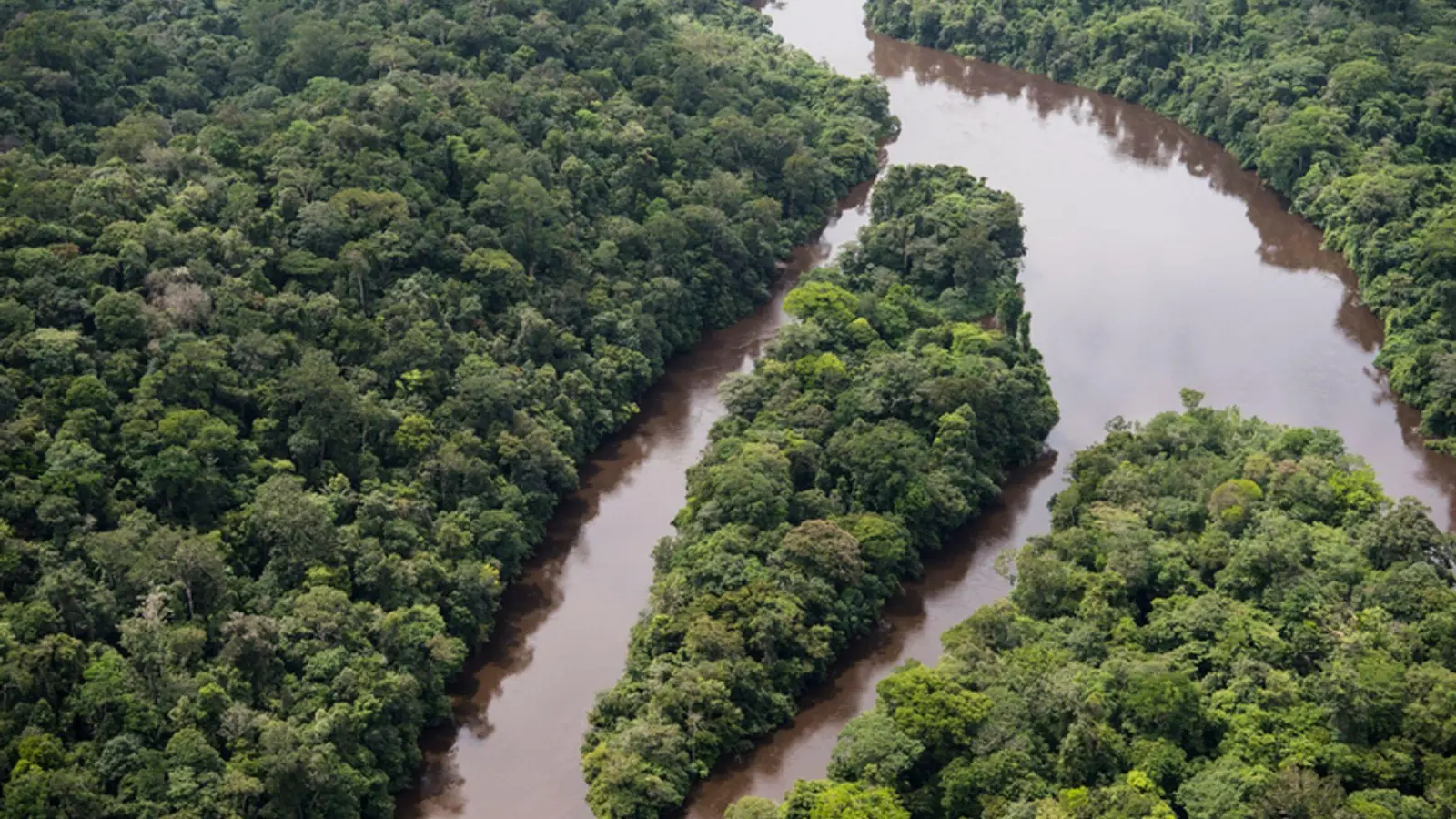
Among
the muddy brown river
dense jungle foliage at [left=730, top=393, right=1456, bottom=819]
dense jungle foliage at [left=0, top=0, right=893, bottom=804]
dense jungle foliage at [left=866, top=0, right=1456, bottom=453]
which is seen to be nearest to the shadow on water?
the muddy brown river

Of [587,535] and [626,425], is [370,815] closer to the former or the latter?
Result: [587,535]

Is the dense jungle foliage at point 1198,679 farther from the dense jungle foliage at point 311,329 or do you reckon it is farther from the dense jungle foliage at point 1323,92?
the dense jungle foliage at point 1323,92

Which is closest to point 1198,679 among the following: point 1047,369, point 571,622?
point 571,622

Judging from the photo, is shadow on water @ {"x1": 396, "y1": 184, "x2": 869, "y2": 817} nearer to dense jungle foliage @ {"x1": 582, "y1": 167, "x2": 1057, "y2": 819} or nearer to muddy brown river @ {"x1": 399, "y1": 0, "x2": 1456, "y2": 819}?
muddy brown river @ {"x1": 399, "y1": 0, "x2": 1456, "y2": 819}

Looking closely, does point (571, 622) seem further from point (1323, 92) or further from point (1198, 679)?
point (1323, 92)

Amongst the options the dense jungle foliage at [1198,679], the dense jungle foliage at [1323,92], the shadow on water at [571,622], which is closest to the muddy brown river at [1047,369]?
the shadow on water at [571,622]

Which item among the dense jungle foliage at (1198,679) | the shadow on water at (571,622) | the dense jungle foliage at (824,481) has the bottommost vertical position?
the shadow on water at (571,622)
